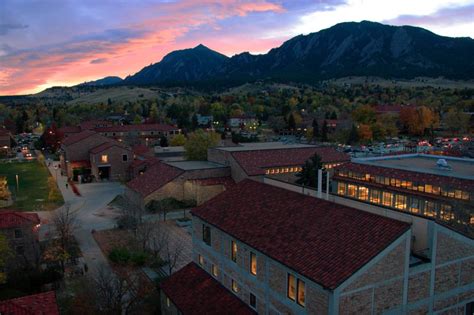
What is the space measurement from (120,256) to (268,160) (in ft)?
90.1

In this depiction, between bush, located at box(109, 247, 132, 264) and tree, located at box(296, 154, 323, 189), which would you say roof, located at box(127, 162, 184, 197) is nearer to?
tree, located at box(296, 154, 323, 189)

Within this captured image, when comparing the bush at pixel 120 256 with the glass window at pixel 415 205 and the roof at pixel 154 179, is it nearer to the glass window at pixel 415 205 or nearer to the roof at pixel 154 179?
the roof at pixel 154 179

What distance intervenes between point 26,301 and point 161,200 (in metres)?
29.3

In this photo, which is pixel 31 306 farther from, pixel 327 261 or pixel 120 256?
pixel 327 261

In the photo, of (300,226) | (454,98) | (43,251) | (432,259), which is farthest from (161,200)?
(454,98)

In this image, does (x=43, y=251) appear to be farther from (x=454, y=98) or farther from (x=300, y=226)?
(x=454, y=98)

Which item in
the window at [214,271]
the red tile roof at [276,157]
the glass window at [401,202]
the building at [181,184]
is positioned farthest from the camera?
the red tile roof at [276,157]

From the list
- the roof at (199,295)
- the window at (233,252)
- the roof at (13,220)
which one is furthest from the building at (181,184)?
the window at (233,252)

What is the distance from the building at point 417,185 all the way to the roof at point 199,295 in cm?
1754

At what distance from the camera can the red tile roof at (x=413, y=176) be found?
39.9 meters

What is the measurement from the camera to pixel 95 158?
69125mm

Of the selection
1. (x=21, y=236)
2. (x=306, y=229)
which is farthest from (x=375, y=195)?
(x=21, y=236)

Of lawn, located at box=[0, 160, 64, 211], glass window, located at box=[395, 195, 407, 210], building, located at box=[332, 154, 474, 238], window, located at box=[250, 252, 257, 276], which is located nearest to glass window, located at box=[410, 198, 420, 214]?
building, located at box=[332, 154, 474, 238]

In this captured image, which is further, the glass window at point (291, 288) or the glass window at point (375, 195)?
the glass window at point (375, 195)
